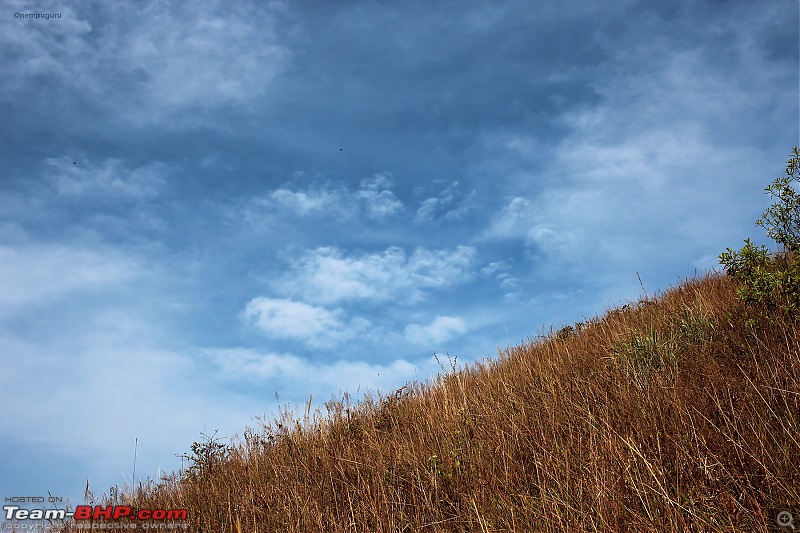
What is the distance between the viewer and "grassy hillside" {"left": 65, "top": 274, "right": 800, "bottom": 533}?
132 inches

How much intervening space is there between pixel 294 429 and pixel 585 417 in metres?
4.53

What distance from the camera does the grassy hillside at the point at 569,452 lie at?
336 centimetres

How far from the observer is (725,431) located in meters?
3.88

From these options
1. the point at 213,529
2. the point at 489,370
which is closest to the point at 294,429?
the point at 213,529

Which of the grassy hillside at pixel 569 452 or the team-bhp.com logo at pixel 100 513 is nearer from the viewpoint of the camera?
the grassy hillside at pixel 569 452

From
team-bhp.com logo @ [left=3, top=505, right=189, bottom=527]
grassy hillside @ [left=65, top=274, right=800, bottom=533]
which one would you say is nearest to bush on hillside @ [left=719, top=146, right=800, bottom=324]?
grassy hillside @ [left=65, top=274, right=800, bottom=533]

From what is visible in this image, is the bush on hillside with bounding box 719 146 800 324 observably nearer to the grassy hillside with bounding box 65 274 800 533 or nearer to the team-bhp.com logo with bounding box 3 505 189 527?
the grassy hillside with bounding box 65 274 800 533

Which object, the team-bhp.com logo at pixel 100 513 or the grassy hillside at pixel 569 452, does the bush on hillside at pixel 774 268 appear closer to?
the grassy hillside at pixel 569 452

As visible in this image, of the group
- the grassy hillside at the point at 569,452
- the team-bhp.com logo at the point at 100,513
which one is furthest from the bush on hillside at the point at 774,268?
the team-bhp.com logo at the point at 100,513

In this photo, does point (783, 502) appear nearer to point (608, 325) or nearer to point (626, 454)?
point (626, 454)

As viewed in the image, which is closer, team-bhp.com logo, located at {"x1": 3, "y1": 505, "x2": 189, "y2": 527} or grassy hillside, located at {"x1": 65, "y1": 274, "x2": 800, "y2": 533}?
grassy hillside, located at {"x1": 65, "y1": 274, "x2": 800, "y2": 533}

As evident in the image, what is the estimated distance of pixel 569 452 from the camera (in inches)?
171

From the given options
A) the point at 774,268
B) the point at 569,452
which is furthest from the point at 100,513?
the point at 774,268

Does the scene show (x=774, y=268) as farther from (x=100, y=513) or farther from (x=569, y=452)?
(x=100, y=513)
